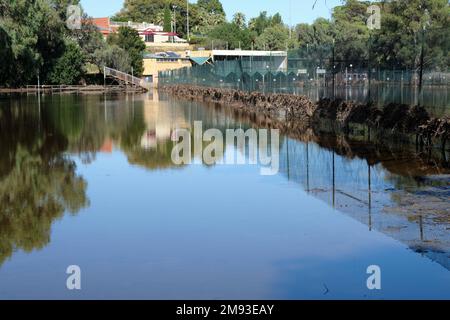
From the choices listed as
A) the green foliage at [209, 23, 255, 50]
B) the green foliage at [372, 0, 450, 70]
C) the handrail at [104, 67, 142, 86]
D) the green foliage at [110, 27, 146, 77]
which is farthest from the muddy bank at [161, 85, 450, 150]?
the green foliage at [209, 23, 255, 50]

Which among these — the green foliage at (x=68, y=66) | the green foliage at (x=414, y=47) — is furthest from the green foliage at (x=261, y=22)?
the green foliage at (x=414, y=47)

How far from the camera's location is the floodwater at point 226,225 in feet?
23.7

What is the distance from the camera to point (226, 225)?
9984mm

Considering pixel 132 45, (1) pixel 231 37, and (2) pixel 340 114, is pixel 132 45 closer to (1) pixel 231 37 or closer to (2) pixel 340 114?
(1) pixel 231 37

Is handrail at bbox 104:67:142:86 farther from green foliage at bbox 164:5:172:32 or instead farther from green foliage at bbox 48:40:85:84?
green foliage at bbox 164:5:172:32

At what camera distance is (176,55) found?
123438 millimetres

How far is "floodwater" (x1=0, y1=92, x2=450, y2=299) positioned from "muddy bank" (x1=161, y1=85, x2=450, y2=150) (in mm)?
721

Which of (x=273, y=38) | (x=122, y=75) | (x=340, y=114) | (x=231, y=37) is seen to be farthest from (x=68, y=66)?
(x=231, y=37)

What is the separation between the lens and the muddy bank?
707 inches

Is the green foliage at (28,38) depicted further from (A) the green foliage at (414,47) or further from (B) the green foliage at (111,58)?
(A) the green foliage at (414,47)

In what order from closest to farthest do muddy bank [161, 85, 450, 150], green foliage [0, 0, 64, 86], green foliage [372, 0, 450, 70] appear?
muddy bank [161, 85, 450, 150] → green foliage [372, 0, 450, 70] → green foliage [0, 0, 64, 86]

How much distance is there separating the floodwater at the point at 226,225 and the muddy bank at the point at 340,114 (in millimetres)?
721
